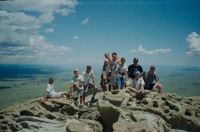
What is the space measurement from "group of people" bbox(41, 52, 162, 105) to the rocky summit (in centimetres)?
171

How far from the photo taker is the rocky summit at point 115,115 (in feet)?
33.0

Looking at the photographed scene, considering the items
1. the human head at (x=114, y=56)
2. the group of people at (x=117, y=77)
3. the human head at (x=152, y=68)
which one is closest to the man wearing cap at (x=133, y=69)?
the group of people at (x=117, y=77)

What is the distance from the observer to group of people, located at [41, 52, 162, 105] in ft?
54.5

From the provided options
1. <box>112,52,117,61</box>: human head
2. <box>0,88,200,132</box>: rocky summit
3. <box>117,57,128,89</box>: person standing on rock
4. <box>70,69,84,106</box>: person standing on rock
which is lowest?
<box>0,88,200,132</box>: rocky summit

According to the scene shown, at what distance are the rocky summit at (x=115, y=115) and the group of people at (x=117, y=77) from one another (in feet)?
5.62

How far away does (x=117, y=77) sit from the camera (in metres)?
17.0

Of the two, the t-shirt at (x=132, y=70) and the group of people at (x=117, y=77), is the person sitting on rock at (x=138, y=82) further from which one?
the t-shirt at (x=132, y=70)

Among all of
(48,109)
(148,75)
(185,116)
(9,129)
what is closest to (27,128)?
(9,129)

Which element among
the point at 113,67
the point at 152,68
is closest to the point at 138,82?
the point at 152,68

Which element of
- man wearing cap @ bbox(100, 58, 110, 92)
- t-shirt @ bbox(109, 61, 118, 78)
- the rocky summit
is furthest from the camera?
man wearing cap @ bbox(100, 58, 110, 92)

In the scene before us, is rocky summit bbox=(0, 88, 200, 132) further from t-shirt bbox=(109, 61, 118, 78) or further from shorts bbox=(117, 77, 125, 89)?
t-shirt bbox=(109, 61, 118, 78)

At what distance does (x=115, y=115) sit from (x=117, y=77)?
5.94 meters

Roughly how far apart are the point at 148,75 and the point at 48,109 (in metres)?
8.15

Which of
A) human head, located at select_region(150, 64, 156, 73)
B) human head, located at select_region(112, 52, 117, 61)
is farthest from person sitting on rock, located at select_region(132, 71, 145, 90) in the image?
human head, located at select_region(112, 52, 117, 61)
